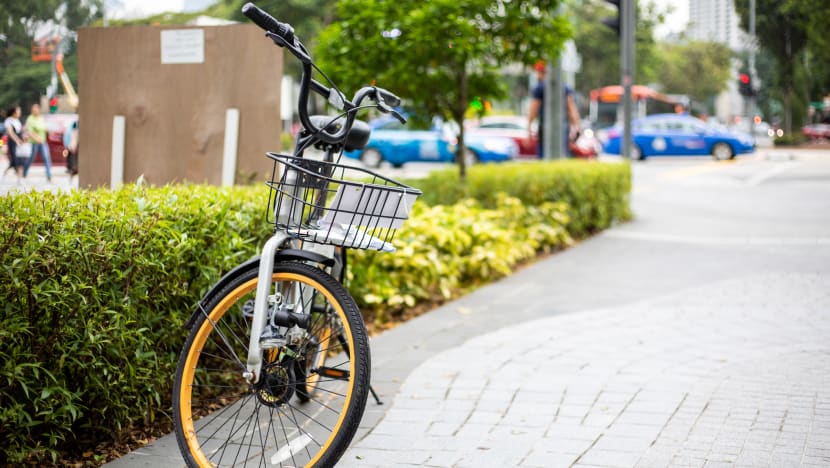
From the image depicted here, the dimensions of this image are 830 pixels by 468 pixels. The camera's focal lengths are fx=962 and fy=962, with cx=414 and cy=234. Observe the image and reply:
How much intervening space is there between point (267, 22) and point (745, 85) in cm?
3072

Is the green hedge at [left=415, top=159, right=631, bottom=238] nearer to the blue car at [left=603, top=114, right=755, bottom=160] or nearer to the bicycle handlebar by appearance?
the bicycle handlebar

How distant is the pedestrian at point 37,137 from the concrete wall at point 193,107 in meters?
0.59

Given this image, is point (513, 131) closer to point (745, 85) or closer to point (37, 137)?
point (745, 85)

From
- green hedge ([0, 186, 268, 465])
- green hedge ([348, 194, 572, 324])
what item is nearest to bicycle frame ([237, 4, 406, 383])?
green hedge ([0, 186, 268, 465])

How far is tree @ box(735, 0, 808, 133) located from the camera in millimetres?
15100

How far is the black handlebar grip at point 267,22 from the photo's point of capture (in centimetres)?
320

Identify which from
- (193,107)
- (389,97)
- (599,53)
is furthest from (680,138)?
(599,53)

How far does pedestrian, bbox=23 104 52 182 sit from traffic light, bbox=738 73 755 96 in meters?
28.6

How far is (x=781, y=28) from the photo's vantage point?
16.8m

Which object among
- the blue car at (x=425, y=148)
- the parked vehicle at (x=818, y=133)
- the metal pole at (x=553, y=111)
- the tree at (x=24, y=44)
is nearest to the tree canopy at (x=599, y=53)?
the parked vehicle at (x=818, y=133)

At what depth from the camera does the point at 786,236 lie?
10.6 m

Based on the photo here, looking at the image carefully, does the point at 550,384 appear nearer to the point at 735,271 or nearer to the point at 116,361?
the point at 116,361

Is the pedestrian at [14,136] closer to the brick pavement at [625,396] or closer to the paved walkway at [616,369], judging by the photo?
the paved walkway at [616,369]

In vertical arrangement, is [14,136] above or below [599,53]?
below
